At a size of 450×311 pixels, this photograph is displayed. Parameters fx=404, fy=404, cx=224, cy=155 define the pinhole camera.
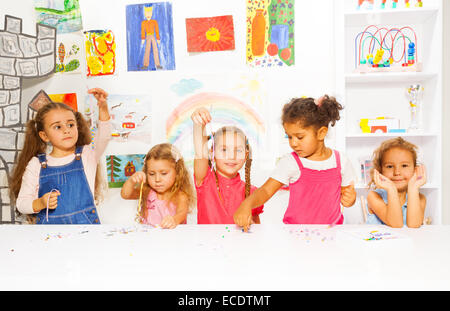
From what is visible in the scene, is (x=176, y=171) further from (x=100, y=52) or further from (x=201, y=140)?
(x=100, y=52)

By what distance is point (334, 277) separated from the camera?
2.67ft

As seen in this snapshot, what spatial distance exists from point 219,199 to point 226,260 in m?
0.75

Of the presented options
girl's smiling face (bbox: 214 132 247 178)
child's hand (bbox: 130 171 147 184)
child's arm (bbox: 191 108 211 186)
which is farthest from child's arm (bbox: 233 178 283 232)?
child's hand (bbox: 130 171 147 184)

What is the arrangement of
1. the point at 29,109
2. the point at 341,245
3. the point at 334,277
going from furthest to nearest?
the point at 29,109
the point at 341,245
the point at 334,277

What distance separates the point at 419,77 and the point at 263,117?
0.65 meters

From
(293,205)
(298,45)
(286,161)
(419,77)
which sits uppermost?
(298,45)

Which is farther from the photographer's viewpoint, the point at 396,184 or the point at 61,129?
the point at 61,129

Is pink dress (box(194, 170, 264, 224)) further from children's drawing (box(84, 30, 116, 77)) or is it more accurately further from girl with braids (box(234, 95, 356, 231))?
children's drawing (box(84, 30, 116, 77))

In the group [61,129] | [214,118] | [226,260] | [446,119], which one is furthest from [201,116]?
[446,119]

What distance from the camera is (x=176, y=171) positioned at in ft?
5.63

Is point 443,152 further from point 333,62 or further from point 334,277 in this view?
point 334,277

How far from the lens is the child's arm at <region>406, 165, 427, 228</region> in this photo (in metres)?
1.36

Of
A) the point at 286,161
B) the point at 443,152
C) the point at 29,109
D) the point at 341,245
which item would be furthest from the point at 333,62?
the point at 29,109

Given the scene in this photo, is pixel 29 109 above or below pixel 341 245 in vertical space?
above
